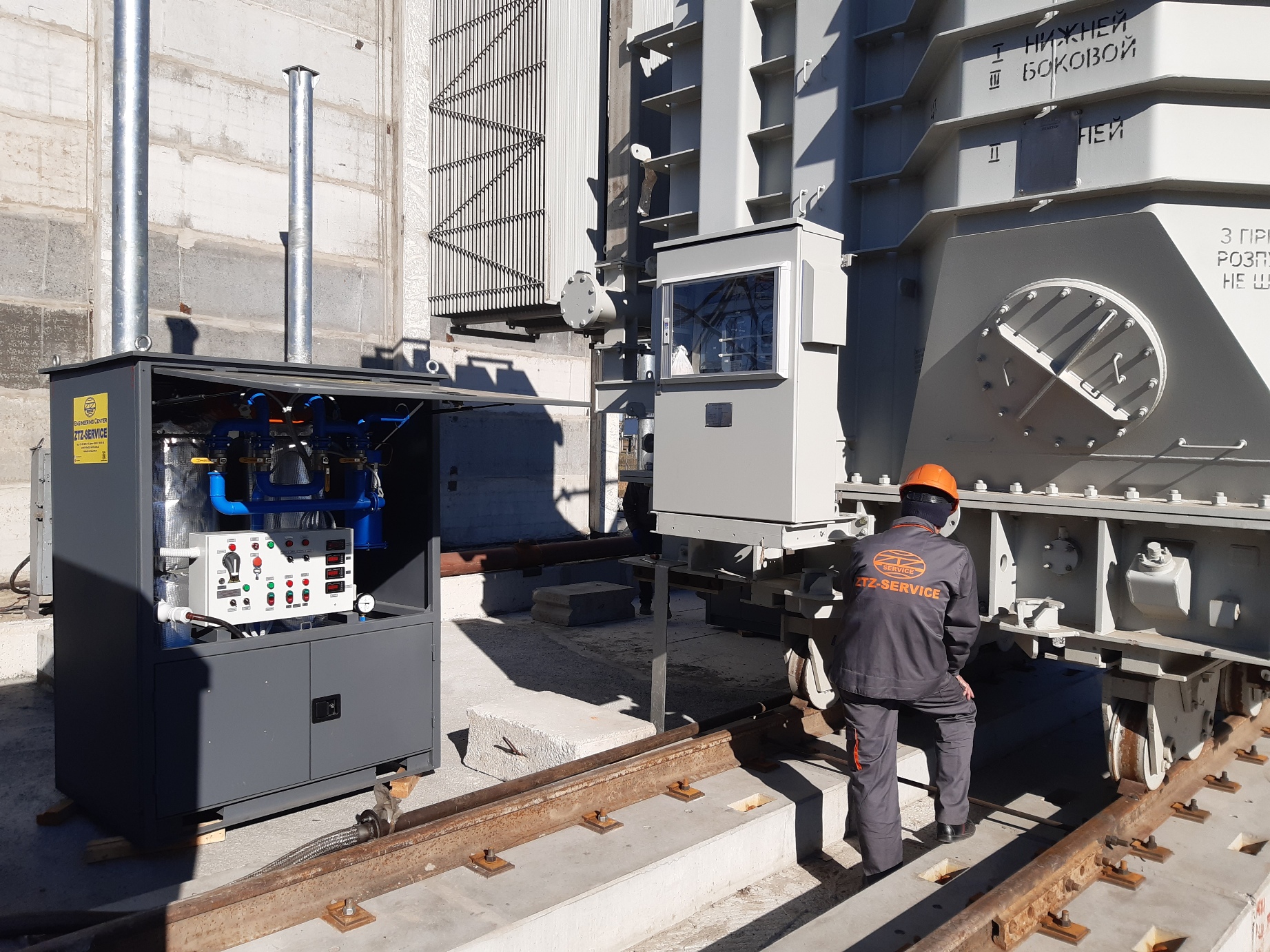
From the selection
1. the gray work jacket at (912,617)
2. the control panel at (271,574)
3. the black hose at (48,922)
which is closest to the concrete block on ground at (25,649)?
the control panel at (271,574)

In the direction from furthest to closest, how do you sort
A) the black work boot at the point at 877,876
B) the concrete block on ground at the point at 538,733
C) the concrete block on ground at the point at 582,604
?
the concrete block on ground at the point at 582,604 → the concrete block on ground at the point at 538,733 → the black work boot at the point at 877,876

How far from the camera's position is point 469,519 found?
12031 mm

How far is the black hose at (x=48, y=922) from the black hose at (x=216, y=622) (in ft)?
4.91

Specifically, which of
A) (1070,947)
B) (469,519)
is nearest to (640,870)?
(1070,947)

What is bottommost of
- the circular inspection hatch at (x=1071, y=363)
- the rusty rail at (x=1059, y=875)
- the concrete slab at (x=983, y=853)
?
the concrete slab at (x=983, y=853)

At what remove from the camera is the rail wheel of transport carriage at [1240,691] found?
526 cm

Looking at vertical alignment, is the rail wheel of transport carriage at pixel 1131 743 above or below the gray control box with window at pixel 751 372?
below

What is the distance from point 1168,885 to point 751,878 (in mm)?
1747

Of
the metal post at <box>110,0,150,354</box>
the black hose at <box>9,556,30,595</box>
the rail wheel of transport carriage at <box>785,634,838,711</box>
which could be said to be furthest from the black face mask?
the black hose at <box>9,556,30,595</box>

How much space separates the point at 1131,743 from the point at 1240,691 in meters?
1.64

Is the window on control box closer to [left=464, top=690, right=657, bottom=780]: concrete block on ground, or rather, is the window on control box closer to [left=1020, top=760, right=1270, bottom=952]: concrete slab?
[left=464, top=690, right=657, bottom=780]: concrete block on ground

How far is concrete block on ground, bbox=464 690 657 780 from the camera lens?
5.25 meters

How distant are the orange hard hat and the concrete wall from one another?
784cm

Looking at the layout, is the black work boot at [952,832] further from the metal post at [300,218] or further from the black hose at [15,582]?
the black hose at [15,582]
